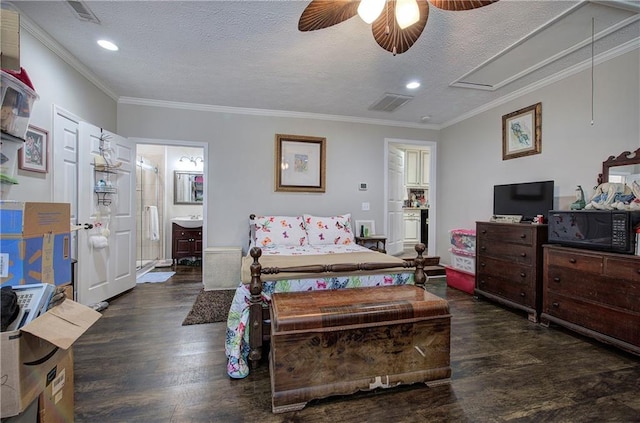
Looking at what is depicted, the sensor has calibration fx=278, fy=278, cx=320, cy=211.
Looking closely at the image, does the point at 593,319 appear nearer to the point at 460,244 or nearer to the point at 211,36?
the point at 460,244

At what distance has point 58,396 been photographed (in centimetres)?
123

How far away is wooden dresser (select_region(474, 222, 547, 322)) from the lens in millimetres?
2838

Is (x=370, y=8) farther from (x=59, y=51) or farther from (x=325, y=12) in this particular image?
(x=59, y=51)

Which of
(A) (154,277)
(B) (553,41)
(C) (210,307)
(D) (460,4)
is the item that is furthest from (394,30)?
(A) (154,277)

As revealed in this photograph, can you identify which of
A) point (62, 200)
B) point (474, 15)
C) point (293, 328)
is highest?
point (474, 15)

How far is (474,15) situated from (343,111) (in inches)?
93.8

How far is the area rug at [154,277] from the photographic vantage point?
4293mm

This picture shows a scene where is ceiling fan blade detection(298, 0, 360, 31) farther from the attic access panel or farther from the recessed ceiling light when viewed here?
the recessed ceiling light

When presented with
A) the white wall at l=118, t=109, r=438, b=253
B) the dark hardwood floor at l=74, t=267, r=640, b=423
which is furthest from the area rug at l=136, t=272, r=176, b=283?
the dark hardwood floor at l=74, t=267, r=640, b=423

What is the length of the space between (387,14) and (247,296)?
2.09 metres

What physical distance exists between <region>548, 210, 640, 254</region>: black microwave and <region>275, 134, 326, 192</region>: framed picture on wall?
117 inches

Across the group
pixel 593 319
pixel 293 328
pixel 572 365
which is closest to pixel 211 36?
pixel 293 328

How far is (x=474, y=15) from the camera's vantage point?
2123mm

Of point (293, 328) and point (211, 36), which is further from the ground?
point (211, 36)
